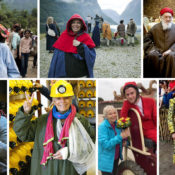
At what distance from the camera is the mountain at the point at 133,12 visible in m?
2.75

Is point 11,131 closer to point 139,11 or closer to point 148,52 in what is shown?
point 148,52

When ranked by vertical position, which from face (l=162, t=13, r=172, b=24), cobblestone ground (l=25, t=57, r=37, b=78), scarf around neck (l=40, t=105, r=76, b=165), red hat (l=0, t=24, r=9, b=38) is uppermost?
face (l=162, t=13, r=172, b=24)

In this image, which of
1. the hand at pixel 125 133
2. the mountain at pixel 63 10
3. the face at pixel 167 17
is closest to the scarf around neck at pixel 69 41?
the mountain at pixel 63 10

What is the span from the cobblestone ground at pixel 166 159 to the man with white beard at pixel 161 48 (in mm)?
778

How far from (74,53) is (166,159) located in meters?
1.55

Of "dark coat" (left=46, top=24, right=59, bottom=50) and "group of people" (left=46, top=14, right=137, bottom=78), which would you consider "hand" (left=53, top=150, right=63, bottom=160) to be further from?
"dark coat" (left=46, top=24, right=59, bottom=50)

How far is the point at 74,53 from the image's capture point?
2.71 metres

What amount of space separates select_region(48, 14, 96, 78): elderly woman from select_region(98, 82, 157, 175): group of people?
0.48 meters

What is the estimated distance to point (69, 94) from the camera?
2.56 meters

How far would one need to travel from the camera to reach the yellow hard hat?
2.54 m

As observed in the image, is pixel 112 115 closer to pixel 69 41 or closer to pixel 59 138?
pixel 59 138

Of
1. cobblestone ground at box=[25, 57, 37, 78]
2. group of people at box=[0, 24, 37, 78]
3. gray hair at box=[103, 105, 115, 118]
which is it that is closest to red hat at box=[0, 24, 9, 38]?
group of people at box=[0, 24, 37, 78]

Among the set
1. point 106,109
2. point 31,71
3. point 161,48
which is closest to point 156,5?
point 161,48

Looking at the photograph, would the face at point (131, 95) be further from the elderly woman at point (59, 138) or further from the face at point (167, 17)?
the face at point (167, 17)
